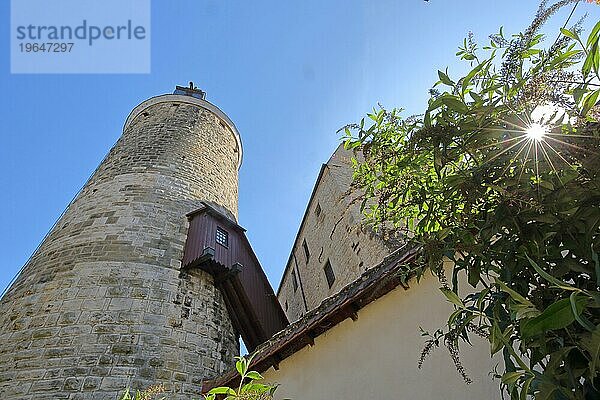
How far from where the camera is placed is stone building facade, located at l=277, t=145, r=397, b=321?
1076 cm

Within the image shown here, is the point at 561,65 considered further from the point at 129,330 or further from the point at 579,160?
the point at 129,330

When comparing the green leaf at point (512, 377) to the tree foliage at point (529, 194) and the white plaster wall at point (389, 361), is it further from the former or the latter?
the white plaster wall at point (389, 361)

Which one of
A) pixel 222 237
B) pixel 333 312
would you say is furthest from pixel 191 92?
pixel 333 312

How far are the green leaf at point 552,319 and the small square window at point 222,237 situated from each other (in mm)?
7250

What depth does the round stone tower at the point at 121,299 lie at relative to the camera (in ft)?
18.4

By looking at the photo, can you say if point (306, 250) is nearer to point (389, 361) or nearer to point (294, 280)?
point (294, 280)

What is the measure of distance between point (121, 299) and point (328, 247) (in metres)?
7.45

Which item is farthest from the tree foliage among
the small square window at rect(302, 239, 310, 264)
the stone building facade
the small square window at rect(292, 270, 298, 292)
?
the small square window at rect(292, 270, 298, 292)

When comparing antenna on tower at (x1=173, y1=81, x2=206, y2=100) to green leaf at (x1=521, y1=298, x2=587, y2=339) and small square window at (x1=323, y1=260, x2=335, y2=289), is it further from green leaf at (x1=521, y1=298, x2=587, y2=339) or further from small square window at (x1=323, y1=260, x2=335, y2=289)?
green leaf at (x1=521, y1=298, x2=587, y2=339)

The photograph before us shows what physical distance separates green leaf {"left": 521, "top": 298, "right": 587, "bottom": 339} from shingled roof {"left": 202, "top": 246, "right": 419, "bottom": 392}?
2.89 m

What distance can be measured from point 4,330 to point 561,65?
23.5 feet

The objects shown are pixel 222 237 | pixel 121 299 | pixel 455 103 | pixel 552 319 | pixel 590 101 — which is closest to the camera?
pixel 552 319

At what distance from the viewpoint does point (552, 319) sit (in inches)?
41.6

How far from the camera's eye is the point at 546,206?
5.24ft
